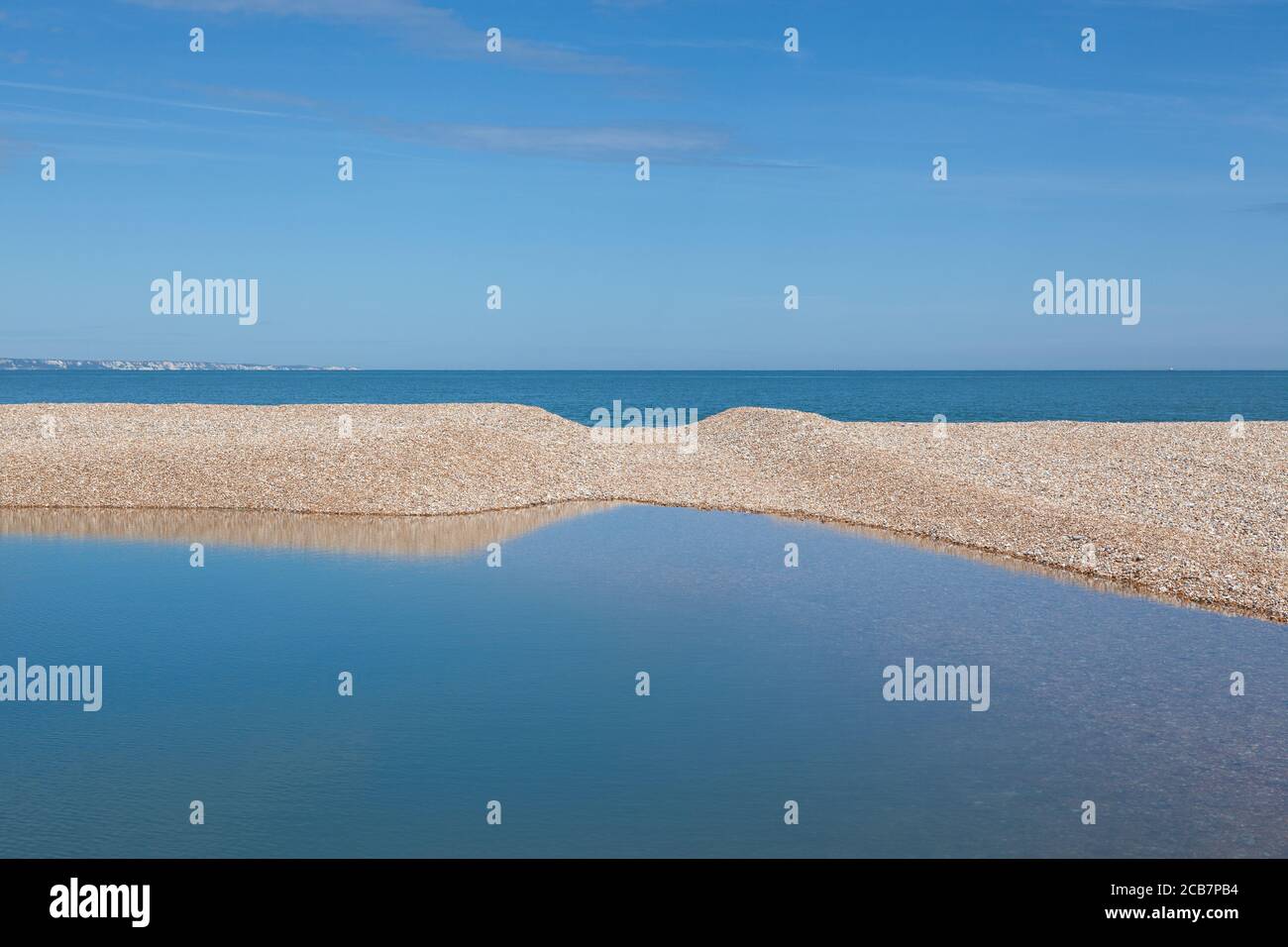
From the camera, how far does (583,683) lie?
37.0 feet

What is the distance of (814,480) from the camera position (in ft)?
88.6

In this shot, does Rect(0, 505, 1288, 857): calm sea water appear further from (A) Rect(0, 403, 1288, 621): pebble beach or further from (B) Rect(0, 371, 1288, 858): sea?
(A) Rect(0, 403, 1288, 621): pebble beach

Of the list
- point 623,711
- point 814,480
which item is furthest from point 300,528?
point 623,711

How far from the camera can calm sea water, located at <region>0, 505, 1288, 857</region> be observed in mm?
7945

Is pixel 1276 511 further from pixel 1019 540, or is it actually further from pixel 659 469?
pixel 659 469

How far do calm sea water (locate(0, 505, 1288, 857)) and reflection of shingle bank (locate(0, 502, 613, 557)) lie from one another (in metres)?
2.18

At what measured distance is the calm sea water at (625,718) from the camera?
7945 millimetres

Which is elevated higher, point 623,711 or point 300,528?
point 300,528

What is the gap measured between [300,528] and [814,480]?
1263 cm

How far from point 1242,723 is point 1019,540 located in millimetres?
9263

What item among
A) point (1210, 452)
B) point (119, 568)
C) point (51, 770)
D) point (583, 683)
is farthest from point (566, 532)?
point (1210, 452)

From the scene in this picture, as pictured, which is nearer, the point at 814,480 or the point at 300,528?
the point at 300,528

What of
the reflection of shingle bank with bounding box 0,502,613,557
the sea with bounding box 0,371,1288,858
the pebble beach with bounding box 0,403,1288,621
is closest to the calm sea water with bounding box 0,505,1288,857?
the sea with bounding box 0,371,1288,858

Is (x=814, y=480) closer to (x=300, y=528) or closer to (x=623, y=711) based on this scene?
(x=300, y=528)
